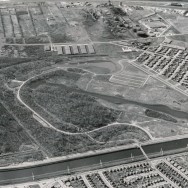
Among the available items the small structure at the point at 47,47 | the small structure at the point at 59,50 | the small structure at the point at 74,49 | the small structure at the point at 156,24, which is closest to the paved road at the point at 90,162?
the small structure at the point at 74,49

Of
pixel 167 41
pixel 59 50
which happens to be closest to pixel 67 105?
pixel 59 50

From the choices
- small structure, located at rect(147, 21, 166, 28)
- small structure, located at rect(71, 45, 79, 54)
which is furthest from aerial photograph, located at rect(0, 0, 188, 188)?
small structure, located at rect(147, 21, 166, 28)

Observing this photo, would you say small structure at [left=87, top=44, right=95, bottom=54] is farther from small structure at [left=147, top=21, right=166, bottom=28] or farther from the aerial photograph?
small structure at [left=147, top=21, right=166, bottom=28]

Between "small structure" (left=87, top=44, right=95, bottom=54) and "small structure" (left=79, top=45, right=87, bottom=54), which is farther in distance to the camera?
"small structure" (left=87, top=44, right=95, bottom=54)

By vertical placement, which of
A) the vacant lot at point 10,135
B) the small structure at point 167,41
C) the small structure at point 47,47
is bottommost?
the vacant lot at point 10,135

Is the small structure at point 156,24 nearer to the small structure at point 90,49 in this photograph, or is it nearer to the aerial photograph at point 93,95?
the aerial photograph at point 93,95

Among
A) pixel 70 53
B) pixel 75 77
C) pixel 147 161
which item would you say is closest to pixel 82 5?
pixel 70 53

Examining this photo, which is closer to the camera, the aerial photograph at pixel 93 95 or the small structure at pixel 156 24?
the aerial photograph at pixel 93 95

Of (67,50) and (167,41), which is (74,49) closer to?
(67,50)
